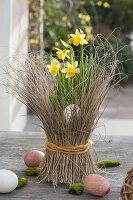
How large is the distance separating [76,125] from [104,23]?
22.7 feet

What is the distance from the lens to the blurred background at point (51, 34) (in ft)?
12.7

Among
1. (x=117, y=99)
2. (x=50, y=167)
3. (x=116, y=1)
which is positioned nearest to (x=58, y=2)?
(x=117, y=99)

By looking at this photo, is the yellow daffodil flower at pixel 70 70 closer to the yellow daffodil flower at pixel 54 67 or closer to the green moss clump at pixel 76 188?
the yellow daffodil flower at pixel 54 67

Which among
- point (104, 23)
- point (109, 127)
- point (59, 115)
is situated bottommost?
point (109, 127)

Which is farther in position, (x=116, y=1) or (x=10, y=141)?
(x=116, y=1)

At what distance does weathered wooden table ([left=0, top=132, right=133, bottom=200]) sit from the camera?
5.01ft

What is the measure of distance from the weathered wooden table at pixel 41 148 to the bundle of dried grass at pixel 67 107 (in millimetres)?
64

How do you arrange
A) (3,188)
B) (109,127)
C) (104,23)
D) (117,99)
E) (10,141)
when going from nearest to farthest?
(3,188)
(10,141)
(109,127)
(117,99)
(104,23)

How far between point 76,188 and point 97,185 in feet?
0.22

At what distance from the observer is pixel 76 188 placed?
154 centimetres

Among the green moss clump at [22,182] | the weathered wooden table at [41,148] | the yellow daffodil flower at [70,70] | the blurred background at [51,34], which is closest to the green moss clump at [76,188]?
the weathered wooden table at [41,148]

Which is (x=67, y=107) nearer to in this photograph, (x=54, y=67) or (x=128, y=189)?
(x=54, y=67)

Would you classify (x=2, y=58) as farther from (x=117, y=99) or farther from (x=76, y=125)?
(x=117, y=99)

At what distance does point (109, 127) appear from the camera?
509 cm
